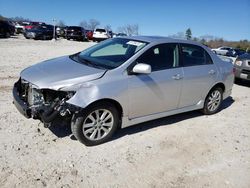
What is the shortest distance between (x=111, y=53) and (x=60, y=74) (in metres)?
1.34

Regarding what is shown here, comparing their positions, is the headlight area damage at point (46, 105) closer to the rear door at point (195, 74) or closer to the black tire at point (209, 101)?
the rear door at point (195, 74)

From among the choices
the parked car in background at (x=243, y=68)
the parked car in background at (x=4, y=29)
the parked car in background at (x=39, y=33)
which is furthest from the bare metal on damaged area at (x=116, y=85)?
the parked car in background at (x=39, y=33)

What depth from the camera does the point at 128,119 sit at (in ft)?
14.5

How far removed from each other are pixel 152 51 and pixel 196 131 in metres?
1.75

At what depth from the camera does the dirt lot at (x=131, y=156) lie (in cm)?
335

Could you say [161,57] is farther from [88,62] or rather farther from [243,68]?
[243,68]

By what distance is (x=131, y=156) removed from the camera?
13.0ft

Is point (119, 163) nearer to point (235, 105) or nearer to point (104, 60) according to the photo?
point (104, 60)

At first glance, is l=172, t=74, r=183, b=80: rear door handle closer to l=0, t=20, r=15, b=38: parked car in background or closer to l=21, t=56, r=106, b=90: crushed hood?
l=21, t=56, r=106, b=90: crushed hood

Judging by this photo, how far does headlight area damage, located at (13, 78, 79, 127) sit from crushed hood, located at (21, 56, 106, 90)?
104mm

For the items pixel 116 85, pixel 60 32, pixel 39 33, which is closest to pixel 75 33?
pixel 60 32

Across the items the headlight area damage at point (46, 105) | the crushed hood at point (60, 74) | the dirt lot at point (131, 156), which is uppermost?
the crushed hood at point (60, 74)

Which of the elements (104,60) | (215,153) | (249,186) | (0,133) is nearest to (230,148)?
(215,153)

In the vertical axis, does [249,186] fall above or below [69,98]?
below
